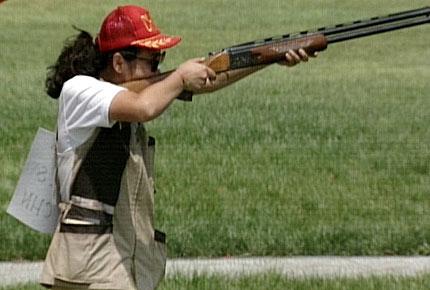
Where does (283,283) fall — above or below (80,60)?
below

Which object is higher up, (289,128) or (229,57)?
(229,57)

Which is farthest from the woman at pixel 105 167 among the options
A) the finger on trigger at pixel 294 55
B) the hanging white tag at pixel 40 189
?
the hanging white tag at pixel 40 189

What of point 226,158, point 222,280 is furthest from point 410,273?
point 226,158

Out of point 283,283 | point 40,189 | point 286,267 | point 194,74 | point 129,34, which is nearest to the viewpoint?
point 194,74

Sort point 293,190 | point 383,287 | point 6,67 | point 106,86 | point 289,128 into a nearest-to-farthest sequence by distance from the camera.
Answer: point 106,86
point 383,287
point 293,190
point 289,128
point 6,67

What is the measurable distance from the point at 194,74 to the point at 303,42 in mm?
511

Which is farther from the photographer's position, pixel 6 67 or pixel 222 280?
pixel 6 67

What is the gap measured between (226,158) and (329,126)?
132 cm

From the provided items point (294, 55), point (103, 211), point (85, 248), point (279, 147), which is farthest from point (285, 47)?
point (279, 147)

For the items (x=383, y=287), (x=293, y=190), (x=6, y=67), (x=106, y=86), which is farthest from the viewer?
(x=6, y=67)

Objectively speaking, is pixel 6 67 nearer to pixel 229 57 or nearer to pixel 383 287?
pixel 383 287

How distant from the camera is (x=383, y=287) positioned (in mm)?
6195

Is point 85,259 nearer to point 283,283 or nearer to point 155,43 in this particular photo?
point 155,43

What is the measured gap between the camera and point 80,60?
4320 mm
